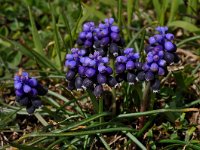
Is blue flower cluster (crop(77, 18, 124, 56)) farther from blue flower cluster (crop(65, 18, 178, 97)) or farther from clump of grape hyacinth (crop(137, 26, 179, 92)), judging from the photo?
clump of grape hyacinth (crop(137, 26, 179, 92))

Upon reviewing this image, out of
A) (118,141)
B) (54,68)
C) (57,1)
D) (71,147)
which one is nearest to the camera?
(71,147)

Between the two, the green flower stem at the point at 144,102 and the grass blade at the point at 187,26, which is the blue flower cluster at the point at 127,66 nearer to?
the green flower stem at the point at 144,102

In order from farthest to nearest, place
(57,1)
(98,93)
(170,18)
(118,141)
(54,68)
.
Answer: (57,1), (170,18), (54,68), (118,141), (98,93)

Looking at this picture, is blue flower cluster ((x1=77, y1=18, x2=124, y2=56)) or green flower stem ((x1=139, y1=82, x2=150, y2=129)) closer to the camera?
blue flower cluster ((x1=77, y1=18, x2=124, y2=56))

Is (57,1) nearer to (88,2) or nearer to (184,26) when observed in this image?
(88,2)

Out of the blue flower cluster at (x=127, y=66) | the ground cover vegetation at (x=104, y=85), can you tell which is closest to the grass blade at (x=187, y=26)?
the ground cover vegetation at (x=104, y=85)

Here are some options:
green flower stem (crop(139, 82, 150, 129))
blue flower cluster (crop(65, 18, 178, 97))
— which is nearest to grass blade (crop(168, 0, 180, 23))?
green flower stem (crop(139, 82, 150, 129))

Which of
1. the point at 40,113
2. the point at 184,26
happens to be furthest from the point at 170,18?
the point at 40,113

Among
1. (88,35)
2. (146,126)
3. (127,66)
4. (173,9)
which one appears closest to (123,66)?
(127,66)

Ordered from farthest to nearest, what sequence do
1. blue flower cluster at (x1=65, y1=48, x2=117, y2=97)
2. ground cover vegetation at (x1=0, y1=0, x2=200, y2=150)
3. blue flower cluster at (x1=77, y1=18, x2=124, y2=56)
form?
blue flower cluster at (x1=77, y1=18, x2=124, y2=56) → ground cover vegetation at (x1=0, y1=0, x2=200, y2=150) → blue flower cluster at (x1=65, y1=48, x2=117, y2=97)
